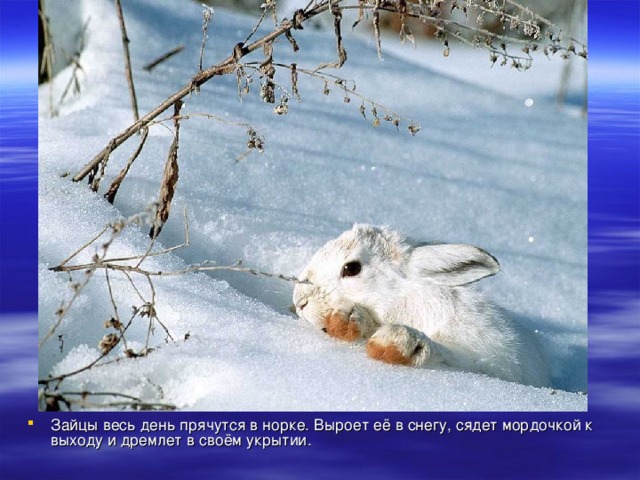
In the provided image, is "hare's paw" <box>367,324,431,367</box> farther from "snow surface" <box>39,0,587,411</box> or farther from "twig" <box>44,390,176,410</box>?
"twig" <box>44,390,176,410</box>

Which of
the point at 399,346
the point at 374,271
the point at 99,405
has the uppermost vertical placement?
the point at 374,271

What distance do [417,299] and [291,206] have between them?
1315mm

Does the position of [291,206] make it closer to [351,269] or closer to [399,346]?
[351,269]

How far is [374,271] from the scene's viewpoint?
4301 millimetres

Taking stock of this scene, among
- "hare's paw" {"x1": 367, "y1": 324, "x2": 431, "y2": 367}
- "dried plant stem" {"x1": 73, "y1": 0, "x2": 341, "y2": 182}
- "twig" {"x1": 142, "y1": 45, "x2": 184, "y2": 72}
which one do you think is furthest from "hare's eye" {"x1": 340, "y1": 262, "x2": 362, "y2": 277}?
"twig" {"x1": 142, "y1": 45, "x2": 184, "y2": 72}

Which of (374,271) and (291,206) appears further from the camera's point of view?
(291,206)

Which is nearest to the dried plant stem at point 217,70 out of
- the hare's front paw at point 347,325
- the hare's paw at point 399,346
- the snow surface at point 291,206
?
the snow surface at point 291,206

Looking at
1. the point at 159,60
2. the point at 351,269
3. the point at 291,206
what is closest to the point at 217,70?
the point at 351,269

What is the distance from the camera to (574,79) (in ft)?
22.0

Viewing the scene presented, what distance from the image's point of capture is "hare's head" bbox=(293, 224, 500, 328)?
4145 millimetres

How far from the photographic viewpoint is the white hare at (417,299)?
4070 millimetres

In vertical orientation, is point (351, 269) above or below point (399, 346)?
above

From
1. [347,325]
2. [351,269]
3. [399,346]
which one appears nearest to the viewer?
[399,346]

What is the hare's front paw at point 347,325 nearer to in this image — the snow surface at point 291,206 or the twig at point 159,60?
the snow surface at point 291,206
